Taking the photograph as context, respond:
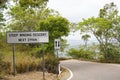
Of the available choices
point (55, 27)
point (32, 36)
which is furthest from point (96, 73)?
point (55, 27)

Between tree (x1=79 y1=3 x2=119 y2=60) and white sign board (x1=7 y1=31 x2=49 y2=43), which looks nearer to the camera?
white sign board (x1=7 y1=31 x2=49 y2=43)

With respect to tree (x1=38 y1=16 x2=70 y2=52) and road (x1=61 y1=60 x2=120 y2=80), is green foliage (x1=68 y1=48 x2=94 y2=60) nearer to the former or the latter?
tree (x1=38 y1=16 x2=70 y2=52)

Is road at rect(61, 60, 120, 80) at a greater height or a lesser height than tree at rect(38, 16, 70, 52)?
lesser

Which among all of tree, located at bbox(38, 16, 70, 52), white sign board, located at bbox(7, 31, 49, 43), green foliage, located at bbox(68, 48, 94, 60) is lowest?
green foliage, located at bbox(68, 48, 94, 60)

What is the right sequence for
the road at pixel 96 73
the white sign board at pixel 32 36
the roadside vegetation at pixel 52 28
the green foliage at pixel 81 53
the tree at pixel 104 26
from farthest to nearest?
the green foliage at pixel 81 53
the tree at pixel 104 26
the roadside vegetation at pixel 52 28
the road at pixel 96 73
the white sign board at pixel 32 36

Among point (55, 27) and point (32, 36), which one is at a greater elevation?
point (55, 27)

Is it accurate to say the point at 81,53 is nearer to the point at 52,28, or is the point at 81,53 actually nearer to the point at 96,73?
the point at 52,28

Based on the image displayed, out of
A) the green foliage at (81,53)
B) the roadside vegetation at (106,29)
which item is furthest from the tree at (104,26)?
the green foliage at (81,53)


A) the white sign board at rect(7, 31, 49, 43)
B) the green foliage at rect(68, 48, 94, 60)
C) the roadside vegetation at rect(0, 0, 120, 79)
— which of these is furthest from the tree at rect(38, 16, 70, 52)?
the green foliage at rect(68, 48, 94, 60)

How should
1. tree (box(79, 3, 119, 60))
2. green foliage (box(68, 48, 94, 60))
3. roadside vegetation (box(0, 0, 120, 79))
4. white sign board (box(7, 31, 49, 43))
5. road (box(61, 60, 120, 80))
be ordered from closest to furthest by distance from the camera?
white sign board (box(7, 31, 49, 43)) → road (box(61, 60, 120, 80)) → roadside vegetation (box(0, 0, 120, 79)) → tree (box(79, 3, 119, 60)) → green foliage (box(68, 48, 94, 60))

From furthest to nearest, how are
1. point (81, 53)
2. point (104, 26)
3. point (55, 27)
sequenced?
1. point (81, 53)
2. point (104, 26)
3. point (55, 27)

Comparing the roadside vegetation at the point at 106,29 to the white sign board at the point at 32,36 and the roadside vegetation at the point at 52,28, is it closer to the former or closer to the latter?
the roadside vegetation at the point at 52,28

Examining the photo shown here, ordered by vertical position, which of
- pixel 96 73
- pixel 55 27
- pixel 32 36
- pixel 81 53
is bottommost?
pixel 81 53

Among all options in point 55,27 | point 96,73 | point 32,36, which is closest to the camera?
point 32,36
